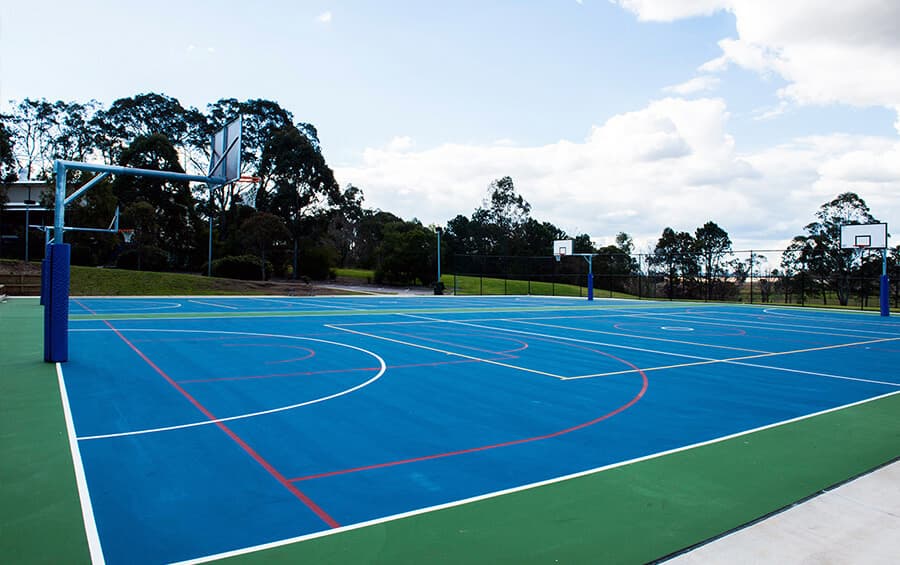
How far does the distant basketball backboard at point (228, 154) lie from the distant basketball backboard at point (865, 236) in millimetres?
25531

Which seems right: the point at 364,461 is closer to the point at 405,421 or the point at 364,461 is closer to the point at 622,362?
the point at 405,421

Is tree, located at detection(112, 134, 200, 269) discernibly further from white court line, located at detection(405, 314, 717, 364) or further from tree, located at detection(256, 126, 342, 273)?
white court line, located at detection(405, 314, 717, 364)

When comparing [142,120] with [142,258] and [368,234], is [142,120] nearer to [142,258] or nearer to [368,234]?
[142,258]

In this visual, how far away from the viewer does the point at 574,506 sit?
13.8 feet

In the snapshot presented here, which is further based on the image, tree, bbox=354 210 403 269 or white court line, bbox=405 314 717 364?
tree, bbox=354 210 403 269

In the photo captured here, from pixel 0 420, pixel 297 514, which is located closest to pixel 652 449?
pixel 297 514

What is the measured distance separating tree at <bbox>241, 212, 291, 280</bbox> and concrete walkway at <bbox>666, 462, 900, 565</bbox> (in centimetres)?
4669

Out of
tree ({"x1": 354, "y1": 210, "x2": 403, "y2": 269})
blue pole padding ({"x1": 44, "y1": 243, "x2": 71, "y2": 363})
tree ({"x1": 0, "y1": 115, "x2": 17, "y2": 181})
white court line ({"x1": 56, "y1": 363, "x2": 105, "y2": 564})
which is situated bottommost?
white court line ({"x1": 56, "y1": 363, "x2": 105, "y2": 564})

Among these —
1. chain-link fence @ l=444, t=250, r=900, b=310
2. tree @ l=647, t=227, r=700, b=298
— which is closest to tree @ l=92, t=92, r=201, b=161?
chain-link fence @ l=444, t=250, r=900, b=310

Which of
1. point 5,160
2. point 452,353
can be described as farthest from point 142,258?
point 452,353

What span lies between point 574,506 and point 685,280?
1468 inches

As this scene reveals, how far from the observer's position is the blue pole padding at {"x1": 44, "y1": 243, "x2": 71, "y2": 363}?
32.4 ft

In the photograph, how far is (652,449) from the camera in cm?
562

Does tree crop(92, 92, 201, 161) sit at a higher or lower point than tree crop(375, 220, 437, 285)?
higher
